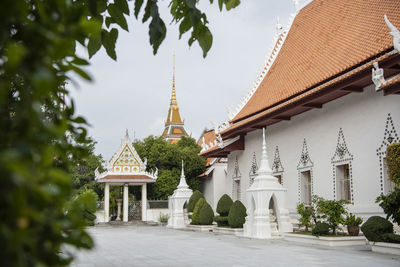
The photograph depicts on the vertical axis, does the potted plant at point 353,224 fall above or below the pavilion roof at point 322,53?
below

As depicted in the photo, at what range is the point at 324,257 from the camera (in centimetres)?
695

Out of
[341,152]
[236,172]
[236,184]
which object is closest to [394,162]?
[341,152]

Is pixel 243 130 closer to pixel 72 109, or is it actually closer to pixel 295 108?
pixel 295 108

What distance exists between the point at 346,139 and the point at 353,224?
82.7 inches

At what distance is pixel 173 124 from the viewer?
41250mm

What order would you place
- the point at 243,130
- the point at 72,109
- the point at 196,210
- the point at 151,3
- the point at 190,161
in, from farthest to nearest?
1. the point at 190,161
2. the point at 196,210
3. the point at 243,130
4. the point at 151,3
5. the point at 72,109

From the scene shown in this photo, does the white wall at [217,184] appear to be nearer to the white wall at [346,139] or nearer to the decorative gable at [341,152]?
the white wall at [346,139]

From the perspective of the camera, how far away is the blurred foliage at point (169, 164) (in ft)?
75.2

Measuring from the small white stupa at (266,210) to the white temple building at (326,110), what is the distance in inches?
1.7

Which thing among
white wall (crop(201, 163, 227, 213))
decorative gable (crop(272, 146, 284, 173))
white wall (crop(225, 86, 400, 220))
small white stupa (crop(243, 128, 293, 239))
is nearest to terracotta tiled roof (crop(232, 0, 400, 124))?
white wall (crop(225, 86, 400, 220))

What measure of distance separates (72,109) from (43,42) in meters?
0.42

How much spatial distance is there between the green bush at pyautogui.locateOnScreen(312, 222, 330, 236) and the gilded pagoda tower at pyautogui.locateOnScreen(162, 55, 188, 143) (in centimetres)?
3127

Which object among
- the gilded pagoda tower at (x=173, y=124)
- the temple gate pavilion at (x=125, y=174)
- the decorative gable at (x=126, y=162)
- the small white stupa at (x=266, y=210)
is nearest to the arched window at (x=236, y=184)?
the small white stupa at (x=266, y=210)

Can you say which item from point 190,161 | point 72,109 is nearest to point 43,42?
point 72,109
